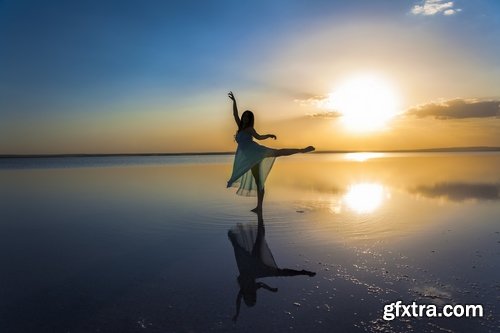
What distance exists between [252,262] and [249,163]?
204 inches

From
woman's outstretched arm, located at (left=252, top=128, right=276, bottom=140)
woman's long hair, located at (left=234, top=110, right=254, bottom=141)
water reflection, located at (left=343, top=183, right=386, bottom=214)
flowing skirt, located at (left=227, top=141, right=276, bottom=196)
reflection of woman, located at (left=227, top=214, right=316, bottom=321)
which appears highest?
woman's long hair, located at (left=234, top=110, right=254, bottom=141)

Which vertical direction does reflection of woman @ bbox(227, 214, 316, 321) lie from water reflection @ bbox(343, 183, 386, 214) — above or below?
below

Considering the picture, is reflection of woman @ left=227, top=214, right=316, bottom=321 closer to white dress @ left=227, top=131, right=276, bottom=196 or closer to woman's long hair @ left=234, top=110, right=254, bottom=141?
white dress @ left=227, top=131, right=276, bottom=196

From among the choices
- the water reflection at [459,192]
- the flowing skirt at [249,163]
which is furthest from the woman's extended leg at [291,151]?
the water reflection at [459,192]

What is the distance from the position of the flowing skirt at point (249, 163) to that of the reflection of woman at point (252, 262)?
283 cm

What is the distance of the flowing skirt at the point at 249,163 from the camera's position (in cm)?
1109

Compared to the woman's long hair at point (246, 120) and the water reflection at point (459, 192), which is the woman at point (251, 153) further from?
the water reflection at point (459, 192)

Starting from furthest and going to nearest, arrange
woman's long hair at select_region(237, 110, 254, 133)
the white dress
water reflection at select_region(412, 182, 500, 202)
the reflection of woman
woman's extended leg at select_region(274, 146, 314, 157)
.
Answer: water reflection at select_region(412, 182, 500, 202), the white dress, woman's long hair at select_region(237, 110, 254, 133), woman's extended leg at select_region(274, 146, 314, 157), the reflection of woman

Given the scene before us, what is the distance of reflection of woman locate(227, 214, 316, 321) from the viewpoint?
4996mm

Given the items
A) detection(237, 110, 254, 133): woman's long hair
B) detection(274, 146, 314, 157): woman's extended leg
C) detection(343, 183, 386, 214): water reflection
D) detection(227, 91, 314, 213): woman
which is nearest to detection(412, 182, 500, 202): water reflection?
detection(343, 183, 386, 214): water reflection

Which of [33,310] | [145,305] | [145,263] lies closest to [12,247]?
[145,263]

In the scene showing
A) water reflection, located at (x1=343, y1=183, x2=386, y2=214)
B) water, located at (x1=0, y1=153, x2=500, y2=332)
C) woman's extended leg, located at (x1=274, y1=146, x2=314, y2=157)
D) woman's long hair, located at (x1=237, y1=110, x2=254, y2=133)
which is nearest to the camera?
water, located at (x1=0, y1=153, x2=500, y2=332)

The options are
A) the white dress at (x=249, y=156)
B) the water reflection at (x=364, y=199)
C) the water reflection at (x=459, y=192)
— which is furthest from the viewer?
the water reflection at (x=459, y=192)

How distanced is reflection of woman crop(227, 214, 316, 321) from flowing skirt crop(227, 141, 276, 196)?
9.29 ft
